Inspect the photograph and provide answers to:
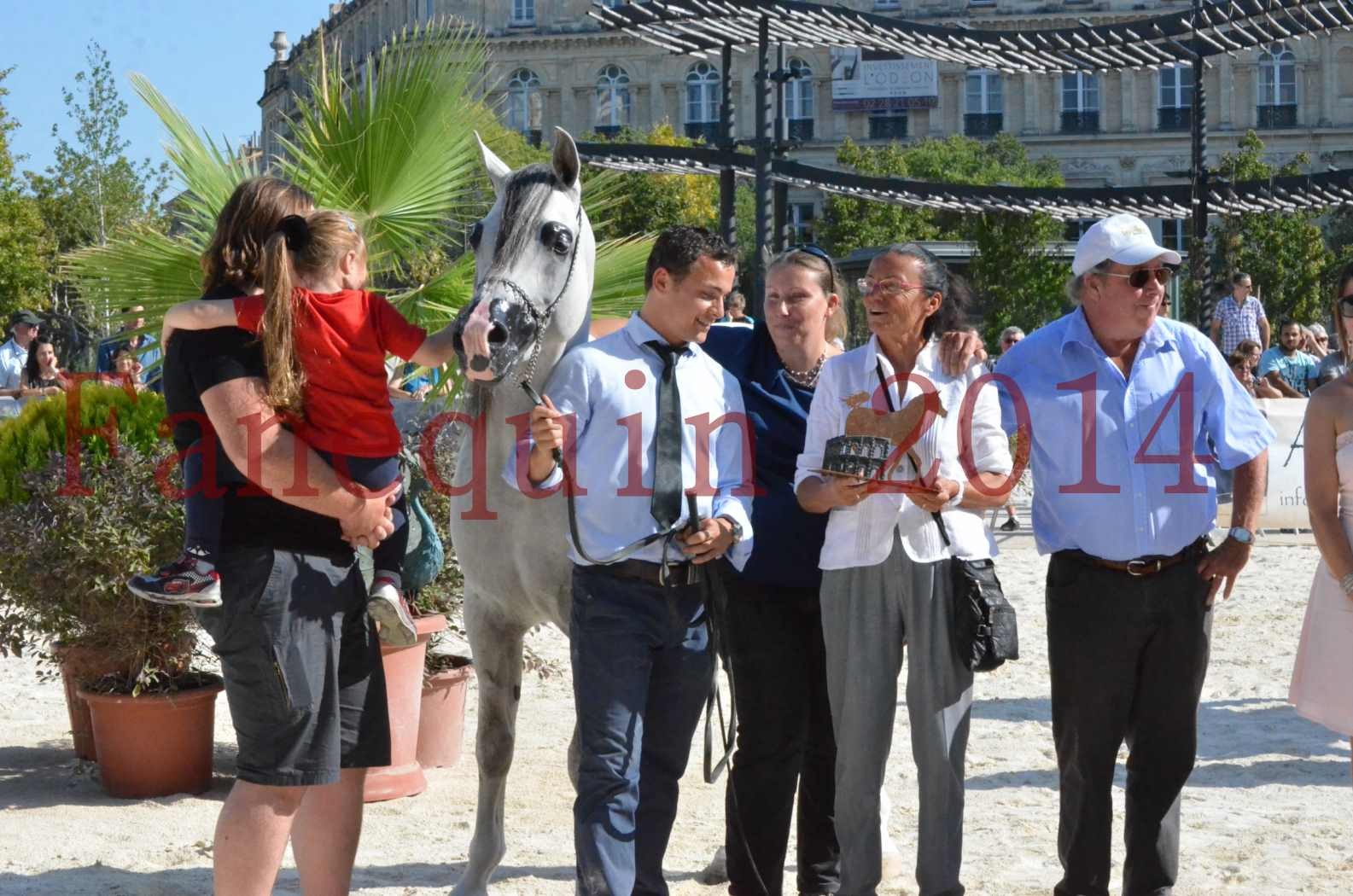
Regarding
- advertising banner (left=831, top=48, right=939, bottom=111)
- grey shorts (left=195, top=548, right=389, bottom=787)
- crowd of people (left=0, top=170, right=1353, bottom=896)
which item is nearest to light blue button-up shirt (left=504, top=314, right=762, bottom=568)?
crowd of people (left=0, top=170, right=1353, bottom=896)

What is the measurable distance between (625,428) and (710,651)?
1.97ft

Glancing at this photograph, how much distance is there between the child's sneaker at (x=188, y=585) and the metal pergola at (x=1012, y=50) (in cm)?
1241

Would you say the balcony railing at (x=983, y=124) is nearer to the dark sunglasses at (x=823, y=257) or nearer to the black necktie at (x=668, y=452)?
the dark sunglasses at (x=823, y=257)

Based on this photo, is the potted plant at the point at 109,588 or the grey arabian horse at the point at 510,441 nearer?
the grey arabian horse at the point at 510,441

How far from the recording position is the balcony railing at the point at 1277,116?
6003cm

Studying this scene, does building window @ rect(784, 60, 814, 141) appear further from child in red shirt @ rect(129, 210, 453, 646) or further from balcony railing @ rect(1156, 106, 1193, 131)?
child in red shirt @ rect(129, 210, 453, 646)

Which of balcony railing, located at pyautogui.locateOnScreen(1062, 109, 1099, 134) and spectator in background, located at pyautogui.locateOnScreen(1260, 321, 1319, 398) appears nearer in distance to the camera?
spectator in background, located at pyautogui.locateOnScreen(1260, 321, 1319, 398)

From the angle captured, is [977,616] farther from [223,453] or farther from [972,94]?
[972,94]

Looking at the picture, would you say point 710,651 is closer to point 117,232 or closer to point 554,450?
point 554,450

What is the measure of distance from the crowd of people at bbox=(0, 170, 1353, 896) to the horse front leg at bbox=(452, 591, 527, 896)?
566 millimetres

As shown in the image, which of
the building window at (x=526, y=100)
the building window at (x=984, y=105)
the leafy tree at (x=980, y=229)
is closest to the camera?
the leafy tree at (x=980, y=229)

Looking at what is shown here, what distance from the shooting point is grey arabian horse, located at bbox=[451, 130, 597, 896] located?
370 centimetres

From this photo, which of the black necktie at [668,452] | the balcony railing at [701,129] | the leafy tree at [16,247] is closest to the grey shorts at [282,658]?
the black necktie at [668,452]

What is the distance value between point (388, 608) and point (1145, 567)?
1.93m
